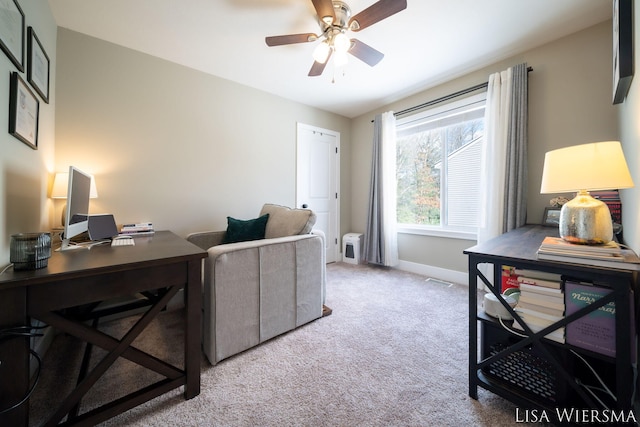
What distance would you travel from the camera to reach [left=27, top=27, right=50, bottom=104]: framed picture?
55.6 inches

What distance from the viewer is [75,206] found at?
1.38 m

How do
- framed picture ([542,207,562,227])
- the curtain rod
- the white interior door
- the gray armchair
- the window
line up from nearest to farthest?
1. the gray armchair
2. framed picture ([542,207,562,227])
3. the curtain rod
4. the window
5. the white interior door

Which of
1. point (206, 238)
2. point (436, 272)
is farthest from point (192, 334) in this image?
point (436, 272)

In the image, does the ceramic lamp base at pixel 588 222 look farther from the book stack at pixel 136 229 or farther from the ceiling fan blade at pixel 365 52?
the book stack at pixel 136 229

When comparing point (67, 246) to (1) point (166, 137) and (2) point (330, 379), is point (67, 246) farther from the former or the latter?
(2) point (330, 379)

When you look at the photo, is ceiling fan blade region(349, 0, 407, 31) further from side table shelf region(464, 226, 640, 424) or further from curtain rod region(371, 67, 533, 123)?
curtain rod region(371, 67, 533, 123)

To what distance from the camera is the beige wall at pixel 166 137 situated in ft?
6.59

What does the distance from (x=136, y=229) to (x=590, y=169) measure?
291 centimetres

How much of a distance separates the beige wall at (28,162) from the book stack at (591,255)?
2470mm

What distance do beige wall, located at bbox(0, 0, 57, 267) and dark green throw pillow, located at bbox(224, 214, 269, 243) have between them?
124cm

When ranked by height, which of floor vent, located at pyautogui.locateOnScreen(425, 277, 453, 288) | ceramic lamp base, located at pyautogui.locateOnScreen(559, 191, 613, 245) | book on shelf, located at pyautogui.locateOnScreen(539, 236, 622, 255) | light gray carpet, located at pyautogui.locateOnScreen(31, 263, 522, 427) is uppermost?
ceramic lamp base, located at pyautogui.locateOnScreen(559, 191, 613, 245)

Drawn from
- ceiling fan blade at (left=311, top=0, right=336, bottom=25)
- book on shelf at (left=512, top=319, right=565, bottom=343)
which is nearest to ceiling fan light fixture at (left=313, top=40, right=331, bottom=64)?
ceiling fan blade at (left=311, top=0, right=336, bottom=25)

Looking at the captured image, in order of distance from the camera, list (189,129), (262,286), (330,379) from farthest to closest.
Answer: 1. (189,129)
2. (262,286)
3. (330,379)

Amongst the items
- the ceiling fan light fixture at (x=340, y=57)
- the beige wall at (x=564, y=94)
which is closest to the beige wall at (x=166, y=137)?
the ceiling fan light fixture at (x=340, y=57)
